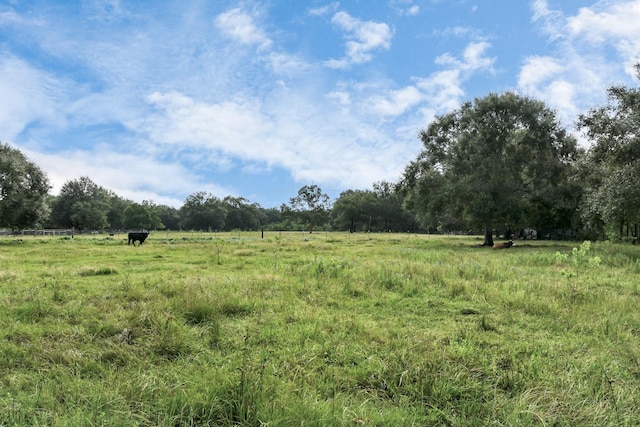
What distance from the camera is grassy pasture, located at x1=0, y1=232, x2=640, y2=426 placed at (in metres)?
3.14

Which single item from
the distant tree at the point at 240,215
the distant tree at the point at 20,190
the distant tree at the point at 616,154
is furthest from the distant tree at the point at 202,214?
the distant tree at the point at 616,154

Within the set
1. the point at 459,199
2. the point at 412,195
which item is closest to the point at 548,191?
the point at 459,199

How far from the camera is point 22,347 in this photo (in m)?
4.64

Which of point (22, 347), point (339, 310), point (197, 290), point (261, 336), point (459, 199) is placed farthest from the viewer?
point (459, 199)

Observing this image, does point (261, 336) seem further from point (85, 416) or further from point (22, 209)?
point (22, 209)

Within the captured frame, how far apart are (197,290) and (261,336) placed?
2.79 metres

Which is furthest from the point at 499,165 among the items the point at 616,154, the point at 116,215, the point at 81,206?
the point at 116,215

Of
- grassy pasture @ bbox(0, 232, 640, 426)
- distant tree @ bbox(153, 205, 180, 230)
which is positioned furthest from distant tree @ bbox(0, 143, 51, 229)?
distant tree @ bbox(153, 205, 180, 230)

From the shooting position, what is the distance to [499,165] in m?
31.8

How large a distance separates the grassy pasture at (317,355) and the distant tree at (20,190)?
31.8m

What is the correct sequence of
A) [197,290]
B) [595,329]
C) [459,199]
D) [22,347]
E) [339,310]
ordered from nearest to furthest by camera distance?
[22,347], [595,329], [339,310], [197,290], [459,199]

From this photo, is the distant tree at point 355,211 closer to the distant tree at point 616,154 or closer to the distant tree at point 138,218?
the distant tree at point 138,218

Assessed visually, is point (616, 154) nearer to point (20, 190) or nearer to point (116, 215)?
point (20, 190)

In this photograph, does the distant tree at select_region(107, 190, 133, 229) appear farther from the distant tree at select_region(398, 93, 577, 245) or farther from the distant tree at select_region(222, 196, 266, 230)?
the distant tree at select_region(398, 93, 577, 245)
